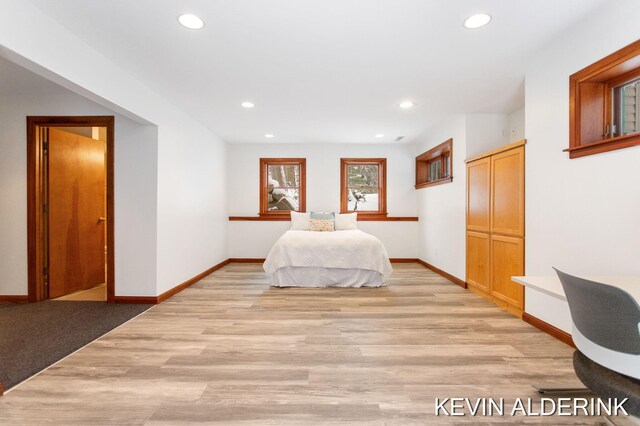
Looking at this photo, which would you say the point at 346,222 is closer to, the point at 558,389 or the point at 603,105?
the point at 603,105

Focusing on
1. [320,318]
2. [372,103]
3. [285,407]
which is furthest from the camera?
[372,103]

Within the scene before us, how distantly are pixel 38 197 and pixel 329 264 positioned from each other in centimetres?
360

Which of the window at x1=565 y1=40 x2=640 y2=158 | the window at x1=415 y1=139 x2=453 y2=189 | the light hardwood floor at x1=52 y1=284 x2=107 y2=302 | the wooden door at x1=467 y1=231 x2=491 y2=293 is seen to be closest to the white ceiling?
the window at x1=565 y1=40 x2=640 y2=158

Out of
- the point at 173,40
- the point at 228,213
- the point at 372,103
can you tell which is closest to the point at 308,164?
the point at 228,213

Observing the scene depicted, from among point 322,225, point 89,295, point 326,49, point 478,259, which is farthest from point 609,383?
point 89,295

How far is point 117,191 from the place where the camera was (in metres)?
3.59

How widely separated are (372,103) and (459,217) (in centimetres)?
206

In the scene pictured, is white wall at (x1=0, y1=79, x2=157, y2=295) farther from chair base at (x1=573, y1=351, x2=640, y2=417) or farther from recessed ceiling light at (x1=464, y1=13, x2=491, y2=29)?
chair base at (x1=573, y1=351, x2=640, y2=417)

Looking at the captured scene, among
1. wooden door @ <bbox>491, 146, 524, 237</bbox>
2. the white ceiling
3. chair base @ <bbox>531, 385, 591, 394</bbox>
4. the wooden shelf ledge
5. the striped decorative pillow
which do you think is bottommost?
chair base @ <bbox>531, 385, 591, 394</bbox>

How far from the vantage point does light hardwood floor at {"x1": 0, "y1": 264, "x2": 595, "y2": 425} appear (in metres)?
1.71

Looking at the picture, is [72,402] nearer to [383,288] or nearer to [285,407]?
[285,407]

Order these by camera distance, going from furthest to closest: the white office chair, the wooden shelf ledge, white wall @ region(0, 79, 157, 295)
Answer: the wooden shelf ledge
white wall @ region(0, 79, 157, 295)
the white office chair

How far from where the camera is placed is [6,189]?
3604 mm

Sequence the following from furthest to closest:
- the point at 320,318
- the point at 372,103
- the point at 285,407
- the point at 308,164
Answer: the point at 308,164, the point at 372,103, the point at 320,318, the point at 285,407
